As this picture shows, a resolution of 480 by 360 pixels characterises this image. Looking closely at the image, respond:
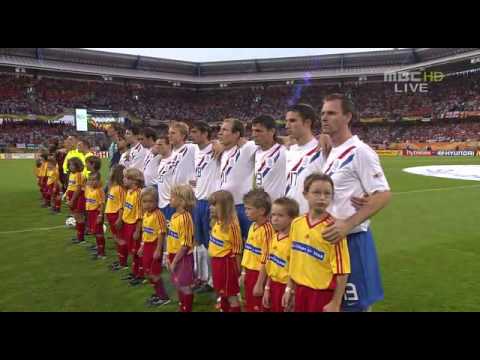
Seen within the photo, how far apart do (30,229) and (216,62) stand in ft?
172

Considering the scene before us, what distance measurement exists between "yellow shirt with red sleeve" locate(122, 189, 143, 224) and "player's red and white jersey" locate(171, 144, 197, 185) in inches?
25.1

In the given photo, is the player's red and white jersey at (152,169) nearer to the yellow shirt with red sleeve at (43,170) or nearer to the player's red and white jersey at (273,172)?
the player's red and white jersey at (273,172)

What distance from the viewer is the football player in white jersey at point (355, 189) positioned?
2.95 metres

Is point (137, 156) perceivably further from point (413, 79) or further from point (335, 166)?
point (413, 79)

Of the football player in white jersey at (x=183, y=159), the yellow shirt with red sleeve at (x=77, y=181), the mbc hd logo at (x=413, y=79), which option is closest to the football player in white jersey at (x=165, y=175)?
the football player in white jersey at (x=183, y=159)

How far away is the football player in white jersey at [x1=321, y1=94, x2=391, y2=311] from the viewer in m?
2.95

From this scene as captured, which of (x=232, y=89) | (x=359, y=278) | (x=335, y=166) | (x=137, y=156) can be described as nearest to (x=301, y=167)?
(x=335, y=166)

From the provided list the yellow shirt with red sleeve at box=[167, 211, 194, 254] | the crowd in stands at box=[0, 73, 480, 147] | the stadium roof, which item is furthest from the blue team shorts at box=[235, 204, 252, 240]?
the stadium roof

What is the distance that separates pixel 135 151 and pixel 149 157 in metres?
0.69

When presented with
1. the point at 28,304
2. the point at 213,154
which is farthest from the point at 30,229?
the point at 213,154

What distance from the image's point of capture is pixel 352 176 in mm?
3029

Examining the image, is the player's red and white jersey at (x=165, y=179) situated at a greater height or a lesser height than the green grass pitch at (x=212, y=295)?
greater

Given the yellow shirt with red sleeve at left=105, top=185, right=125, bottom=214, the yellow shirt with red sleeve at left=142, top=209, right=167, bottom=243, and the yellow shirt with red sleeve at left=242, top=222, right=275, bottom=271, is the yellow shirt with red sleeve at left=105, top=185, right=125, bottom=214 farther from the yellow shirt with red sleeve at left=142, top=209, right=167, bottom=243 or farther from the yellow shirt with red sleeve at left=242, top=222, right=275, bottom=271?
the yellow shirt with red sleeve at left=242, top=222, right=275, bottom=271

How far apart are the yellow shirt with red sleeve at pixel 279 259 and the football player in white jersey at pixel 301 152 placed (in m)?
0.49
